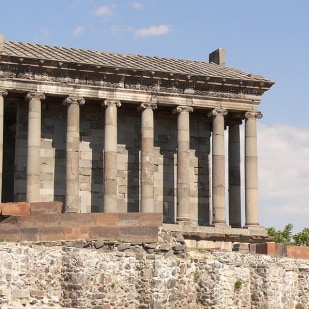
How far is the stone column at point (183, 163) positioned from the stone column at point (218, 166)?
50.9 inches

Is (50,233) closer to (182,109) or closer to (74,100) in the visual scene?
(74,100)

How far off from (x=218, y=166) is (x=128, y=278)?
57.5 ft

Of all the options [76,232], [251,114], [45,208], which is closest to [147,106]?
[251,114]

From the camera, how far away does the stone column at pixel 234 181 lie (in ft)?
151

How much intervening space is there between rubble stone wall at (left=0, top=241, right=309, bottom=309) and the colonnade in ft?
38.0

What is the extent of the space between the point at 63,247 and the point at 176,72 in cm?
1853

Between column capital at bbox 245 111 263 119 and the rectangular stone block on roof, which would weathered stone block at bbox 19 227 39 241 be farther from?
column capital at bbox 245 111 263 119

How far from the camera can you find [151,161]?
43562mm

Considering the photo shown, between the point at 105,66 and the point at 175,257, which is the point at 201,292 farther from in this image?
the point at 105,66

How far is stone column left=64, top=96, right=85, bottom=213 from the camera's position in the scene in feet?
137

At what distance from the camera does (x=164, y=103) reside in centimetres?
4422

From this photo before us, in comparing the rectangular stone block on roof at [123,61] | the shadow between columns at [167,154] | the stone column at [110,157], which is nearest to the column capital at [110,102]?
the stone column at [110,157]

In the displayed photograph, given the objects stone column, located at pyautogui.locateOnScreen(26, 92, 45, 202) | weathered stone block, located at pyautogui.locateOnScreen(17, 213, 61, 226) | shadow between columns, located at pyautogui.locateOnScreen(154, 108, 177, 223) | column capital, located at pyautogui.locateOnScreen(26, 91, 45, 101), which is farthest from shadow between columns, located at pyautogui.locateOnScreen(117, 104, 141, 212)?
weathered stone block, located at pyautogui.locateOnScreen(17, 213, 61, 226)

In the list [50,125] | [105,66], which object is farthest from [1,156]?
[105,66]
